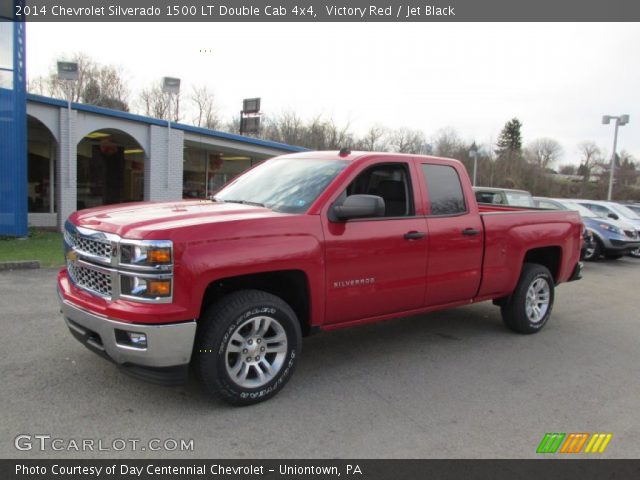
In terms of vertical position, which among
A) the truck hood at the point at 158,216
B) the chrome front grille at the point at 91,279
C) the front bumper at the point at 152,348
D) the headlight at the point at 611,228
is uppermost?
the truck hood at the point at 158,216

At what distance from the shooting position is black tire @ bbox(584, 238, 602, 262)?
45.9ft

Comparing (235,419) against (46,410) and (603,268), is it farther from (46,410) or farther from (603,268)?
(603,268)

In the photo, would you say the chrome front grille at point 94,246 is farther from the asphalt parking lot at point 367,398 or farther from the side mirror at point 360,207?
the side mirror at point 360,207

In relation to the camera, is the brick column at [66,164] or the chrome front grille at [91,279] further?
the brick column at [66,164]

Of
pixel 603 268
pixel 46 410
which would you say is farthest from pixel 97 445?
pixel 603 268

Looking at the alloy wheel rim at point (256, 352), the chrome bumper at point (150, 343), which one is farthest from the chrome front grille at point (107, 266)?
the alloy wheel rim at point (256, 352)

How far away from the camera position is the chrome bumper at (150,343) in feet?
11.0

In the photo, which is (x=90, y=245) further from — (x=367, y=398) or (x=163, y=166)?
(x=163, y=166)

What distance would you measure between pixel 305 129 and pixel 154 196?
35962 millimetres

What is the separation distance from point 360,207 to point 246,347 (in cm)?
138

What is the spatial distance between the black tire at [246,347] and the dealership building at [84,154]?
7.88m

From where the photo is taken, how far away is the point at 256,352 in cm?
388

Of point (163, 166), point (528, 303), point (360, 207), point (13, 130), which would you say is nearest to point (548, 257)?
point (528, 303)

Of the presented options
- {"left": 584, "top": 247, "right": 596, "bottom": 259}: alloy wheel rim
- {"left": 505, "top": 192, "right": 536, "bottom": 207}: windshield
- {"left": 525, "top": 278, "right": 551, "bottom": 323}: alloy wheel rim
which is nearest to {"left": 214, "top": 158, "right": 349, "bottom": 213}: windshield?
{"left": 525, "top": 278, "right": 551, "bottom": 323}: alloy wheel rim
